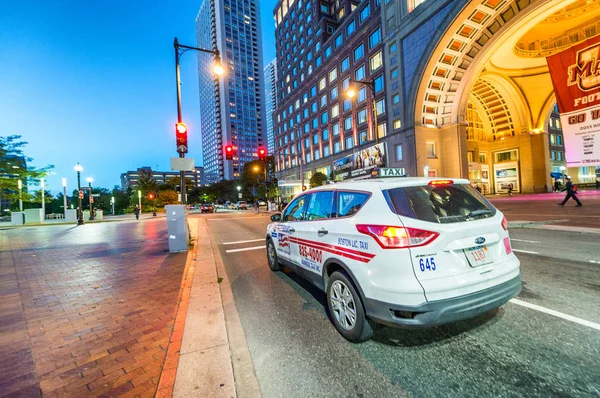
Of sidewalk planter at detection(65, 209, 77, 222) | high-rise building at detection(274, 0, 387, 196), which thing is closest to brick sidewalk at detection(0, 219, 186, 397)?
A: high-rise building at detection(274, 0, 387, 196)

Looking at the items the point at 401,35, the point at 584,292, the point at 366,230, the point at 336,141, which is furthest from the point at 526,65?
the point at 366,230

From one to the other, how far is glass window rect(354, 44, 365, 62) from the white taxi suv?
43890 mm

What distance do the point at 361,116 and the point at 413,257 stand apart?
139ft

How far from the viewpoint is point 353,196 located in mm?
3246

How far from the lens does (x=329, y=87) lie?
48969 mm

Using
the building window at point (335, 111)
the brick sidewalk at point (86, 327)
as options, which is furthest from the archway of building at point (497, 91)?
the brick sidewalk at point (86, 327)

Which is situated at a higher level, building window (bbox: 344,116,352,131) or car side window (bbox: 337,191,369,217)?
building window (bbox: 344,116,352,131)

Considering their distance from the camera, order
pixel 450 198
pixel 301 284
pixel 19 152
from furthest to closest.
→ 1. pixel 19 152
2. pixel 301 284
3. pixel 450 198

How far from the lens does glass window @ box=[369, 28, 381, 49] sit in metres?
36.8

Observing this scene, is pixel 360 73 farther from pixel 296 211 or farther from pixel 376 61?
pixel 296 211

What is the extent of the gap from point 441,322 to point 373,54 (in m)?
42.9

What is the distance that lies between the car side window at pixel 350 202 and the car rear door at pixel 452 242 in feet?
1.26

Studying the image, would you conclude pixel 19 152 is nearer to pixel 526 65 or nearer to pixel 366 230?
pixel 366 230

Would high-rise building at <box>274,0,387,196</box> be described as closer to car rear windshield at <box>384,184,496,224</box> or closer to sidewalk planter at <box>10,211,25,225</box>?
car rear windshield at <box>384,184,496,224</box>
